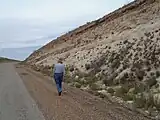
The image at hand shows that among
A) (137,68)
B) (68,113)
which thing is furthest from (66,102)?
(137,68)

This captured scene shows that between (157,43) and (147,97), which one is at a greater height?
(157,43)

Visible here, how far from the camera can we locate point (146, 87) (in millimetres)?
17047

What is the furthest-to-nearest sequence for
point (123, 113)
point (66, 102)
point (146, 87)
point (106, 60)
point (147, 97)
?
1. point (106, 60)
2. point (146, 87)
3. point (66, 102)
4. point (147, 97)
5. point (123, 113)

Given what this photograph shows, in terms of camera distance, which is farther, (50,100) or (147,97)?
(50,100)

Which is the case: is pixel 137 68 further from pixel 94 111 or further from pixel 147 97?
pixel 94 111

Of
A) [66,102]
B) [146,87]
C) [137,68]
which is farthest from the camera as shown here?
[137,68]

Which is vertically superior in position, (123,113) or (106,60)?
(106,60)

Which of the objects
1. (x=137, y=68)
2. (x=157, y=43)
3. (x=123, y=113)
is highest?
(x=157, y=43)

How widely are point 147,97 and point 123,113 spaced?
2.53 meters

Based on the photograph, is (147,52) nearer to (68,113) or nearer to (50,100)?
(50,100)

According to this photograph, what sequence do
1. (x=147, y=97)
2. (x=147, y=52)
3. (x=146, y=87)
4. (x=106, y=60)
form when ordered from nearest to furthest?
(x=147, y=97) < (x=146, y=87) < (x=147, y=52) < (x=106, y=60)

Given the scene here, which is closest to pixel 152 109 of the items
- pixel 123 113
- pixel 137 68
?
pixel 123 113

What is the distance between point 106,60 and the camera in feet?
94.1

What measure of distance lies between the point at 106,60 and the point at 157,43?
5.59 metres
